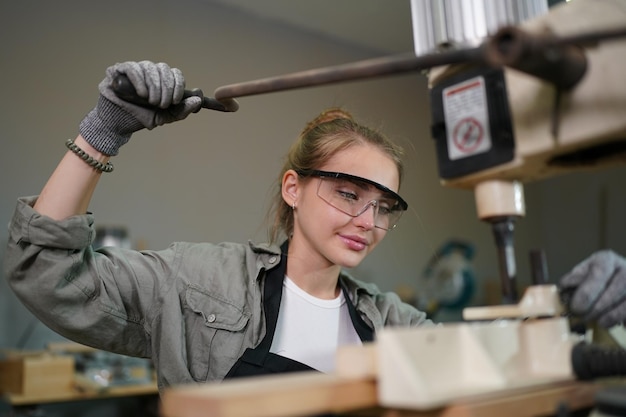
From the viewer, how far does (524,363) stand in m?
0.79

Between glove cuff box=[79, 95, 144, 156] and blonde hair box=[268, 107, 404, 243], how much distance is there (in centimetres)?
56

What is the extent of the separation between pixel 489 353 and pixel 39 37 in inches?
127

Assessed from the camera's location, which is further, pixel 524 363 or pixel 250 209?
pixel 250 209

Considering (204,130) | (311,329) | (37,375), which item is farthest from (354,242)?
(204,130)

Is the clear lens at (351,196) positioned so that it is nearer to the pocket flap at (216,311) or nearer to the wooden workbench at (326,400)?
the pocket flap at (216,311)

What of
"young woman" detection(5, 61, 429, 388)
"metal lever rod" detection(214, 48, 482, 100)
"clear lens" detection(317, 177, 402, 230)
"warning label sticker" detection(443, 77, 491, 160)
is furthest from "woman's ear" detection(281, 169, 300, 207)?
"warning label sticker" detection(443, 77, 491, 160)

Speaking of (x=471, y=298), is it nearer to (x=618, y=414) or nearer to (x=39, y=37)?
(x=39, y=37)

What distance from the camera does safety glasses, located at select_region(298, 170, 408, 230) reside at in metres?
1.53

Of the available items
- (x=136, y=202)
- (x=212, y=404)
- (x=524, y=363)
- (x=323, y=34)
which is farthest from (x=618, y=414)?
(x=323, y=34)

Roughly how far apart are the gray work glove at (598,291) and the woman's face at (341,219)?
2.07 feet

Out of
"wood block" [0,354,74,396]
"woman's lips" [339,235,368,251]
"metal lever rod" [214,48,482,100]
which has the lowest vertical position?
"wood block" [0,354,74,396]

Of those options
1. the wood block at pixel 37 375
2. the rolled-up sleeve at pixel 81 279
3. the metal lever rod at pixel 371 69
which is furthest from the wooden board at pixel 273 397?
the wood block at pixel 37 375

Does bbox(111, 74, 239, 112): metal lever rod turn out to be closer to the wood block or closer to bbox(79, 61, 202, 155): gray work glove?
bbox(79, 61, 202, 155): gray work glove

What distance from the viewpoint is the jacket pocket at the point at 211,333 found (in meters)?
1.35
